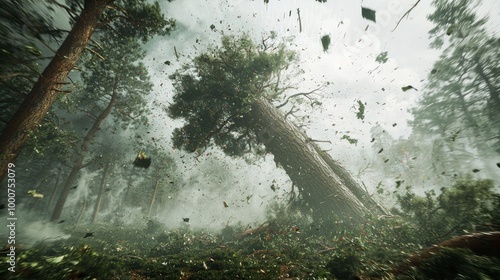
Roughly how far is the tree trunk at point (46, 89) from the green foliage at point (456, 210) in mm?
12108

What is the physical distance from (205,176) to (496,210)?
4936 cm

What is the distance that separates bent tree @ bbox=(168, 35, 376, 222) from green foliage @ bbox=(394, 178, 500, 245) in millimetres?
3302

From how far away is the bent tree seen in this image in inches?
433

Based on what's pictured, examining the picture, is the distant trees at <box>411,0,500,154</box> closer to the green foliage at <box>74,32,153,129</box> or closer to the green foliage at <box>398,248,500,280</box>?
the green foliage at <box>398,248,500,280</box>

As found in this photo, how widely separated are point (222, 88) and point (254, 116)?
2.69 m

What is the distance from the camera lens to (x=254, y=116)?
1334cm

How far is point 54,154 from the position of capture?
1691 cm

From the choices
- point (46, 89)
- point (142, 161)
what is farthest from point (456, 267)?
point (46, 89)

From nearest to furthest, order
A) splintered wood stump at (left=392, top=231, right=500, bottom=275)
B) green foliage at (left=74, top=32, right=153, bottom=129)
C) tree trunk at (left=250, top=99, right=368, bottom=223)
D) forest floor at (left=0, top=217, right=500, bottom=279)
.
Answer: splintered wood stump at (left=392, top=231, right=500, bottom=275), forest floor at (left=0, top=217, right=500, bottom=279), tree trunk at (left=250, top=99, right=368, bottom=223), green foliage at (left=74, top=32, right=153, bottom=129)

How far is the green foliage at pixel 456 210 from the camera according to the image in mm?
5406

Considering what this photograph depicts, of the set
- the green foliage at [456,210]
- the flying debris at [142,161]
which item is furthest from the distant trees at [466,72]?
the flying debris at [142,161]

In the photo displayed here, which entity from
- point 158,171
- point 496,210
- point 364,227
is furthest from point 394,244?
point 158,171

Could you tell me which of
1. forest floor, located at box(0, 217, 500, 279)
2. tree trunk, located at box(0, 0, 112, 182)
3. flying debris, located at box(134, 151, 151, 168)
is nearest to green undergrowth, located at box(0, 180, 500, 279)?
forest floor, located at box(0, 217, 500, 279)

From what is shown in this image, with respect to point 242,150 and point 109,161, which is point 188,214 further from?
point 242,150
